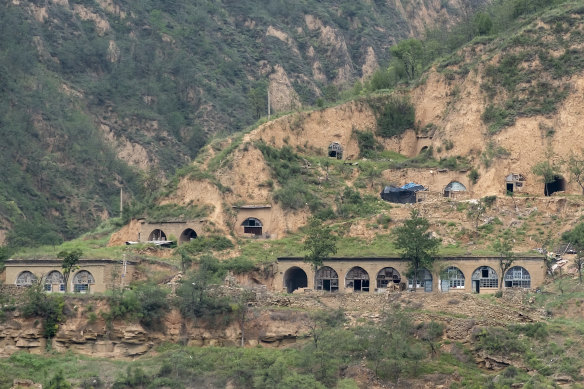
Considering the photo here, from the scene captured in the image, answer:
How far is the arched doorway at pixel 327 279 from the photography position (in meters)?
89.8

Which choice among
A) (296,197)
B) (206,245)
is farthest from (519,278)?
(206,245)

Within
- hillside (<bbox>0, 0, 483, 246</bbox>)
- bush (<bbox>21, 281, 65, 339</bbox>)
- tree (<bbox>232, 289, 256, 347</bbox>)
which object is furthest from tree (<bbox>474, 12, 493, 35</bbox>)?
bush (<bbox>21, 281, 65, 339</bbox>)

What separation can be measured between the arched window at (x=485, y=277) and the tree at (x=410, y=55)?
32.3 m

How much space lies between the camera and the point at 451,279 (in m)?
87.9

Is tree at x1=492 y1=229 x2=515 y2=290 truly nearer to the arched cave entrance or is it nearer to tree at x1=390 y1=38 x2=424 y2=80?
the arched cave entrance

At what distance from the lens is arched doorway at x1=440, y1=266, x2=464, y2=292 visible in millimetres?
87688

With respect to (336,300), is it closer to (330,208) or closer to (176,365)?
(176,365)

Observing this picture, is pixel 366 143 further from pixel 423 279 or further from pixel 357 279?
pixel 423 279

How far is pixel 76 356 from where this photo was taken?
8069cm

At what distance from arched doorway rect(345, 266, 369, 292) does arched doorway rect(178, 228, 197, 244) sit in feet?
39.0

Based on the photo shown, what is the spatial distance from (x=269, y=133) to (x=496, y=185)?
16.6m

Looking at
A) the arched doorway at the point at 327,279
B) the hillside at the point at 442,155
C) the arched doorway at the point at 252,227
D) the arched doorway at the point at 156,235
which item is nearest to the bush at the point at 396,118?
the hillside at the point at 442,155

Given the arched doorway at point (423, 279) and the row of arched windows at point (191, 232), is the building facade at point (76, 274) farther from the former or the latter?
the arched doorway at point (423, 279)

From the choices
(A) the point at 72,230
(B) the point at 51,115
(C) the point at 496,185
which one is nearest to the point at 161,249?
(C) the point at 496,185
